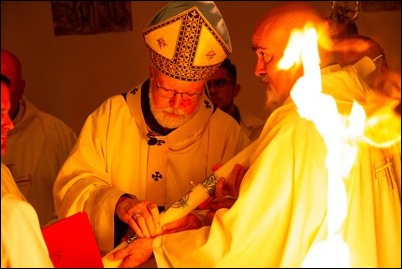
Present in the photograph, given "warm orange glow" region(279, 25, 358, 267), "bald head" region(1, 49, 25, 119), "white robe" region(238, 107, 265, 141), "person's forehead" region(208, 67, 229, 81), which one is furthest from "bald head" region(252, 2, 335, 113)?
"white robe" region(238, 107, 265, 141)

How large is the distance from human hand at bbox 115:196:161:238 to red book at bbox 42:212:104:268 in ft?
1.06

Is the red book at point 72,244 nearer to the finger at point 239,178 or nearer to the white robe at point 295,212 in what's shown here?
the white robe at point 295,212

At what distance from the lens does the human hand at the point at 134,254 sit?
2.99 meters

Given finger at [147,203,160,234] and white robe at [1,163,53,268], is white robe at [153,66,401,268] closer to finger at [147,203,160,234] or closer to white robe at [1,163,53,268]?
finger at [147,203,160,234]

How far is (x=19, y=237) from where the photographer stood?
233cm

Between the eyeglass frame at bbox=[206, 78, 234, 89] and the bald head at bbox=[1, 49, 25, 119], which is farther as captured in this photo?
the eyeglass frame at bbox=[206, 78, 234, 89]

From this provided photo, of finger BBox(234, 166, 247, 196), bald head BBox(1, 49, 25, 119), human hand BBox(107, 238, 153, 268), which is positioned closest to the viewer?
human hand BBox(107, 238, 153, 268)

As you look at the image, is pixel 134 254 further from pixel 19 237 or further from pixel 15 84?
pixel 15 84

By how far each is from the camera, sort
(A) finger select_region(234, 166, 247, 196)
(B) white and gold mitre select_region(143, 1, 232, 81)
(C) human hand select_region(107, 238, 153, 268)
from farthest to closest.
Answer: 1. (B) white and gold mitre select_region(143, 1, 232, 81)
2. (A) finger select_region(234, 166, 247, 196)
3. (C) human hand select_region(107, 238, 153, 268)

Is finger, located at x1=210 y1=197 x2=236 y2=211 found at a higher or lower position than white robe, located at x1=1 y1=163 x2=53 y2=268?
lower

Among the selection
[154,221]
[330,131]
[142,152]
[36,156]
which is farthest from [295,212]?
[36,156]

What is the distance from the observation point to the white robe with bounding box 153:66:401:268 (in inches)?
106

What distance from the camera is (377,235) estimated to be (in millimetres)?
2830

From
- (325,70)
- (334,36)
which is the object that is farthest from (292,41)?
(334,36)
